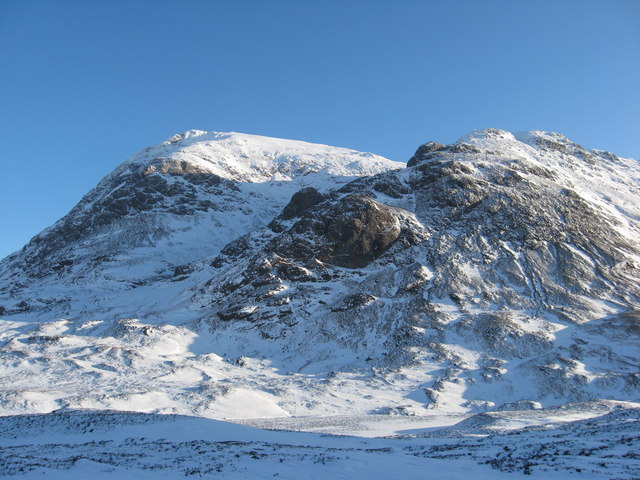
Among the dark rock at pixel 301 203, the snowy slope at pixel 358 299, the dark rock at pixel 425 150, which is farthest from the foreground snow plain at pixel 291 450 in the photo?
the dark rock at pixel 425 150

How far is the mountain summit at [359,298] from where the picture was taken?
46.8 m

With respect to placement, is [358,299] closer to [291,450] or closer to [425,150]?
[291,450]

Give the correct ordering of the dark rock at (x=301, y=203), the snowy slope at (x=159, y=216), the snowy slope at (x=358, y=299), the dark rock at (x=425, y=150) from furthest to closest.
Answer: the dark rock at (x=425, y=150) → the dark rock at (x=301, y=203) → the snowy slope at (x=159, y=216) → the snowy slope at (x=358, y=299)

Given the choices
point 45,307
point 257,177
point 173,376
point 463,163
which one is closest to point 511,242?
point 463,163

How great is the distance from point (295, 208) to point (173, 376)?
193 ft

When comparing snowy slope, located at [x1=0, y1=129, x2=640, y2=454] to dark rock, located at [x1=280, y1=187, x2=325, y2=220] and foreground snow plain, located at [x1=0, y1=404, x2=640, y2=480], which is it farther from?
foreground snow plain, located at [x1=0, y1=404, x2=640, y2=480]

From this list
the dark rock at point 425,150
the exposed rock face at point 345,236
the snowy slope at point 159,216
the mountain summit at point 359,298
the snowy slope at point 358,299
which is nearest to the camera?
the snowy slope at point 358,299

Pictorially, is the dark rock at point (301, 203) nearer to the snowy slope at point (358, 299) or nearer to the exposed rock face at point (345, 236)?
the snowy slope at point (358, 299)

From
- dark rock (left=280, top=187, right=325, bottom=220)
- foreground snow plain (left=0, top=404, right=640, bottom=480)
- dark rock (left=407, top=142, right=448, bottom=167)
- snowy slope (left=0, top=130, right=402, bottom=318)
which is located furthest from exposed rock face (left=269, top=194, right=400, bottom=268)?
foreground snow plain (left=0, top=404, right=640, bottom=480)

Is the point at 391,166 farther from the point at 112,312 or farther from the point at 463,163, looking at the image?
the point at 112,312

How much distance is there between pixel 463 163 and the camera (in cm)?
9662

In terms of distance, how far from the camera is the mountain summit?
4681 cm

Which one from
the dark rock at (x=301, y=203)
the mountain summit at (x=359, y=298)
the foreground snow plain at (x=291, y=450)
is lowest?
the foreground snow plain at (x=291, y=450)

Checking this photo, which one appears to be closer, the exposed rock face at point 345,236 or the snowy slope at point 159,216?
the exposed rock face at point 345,236
